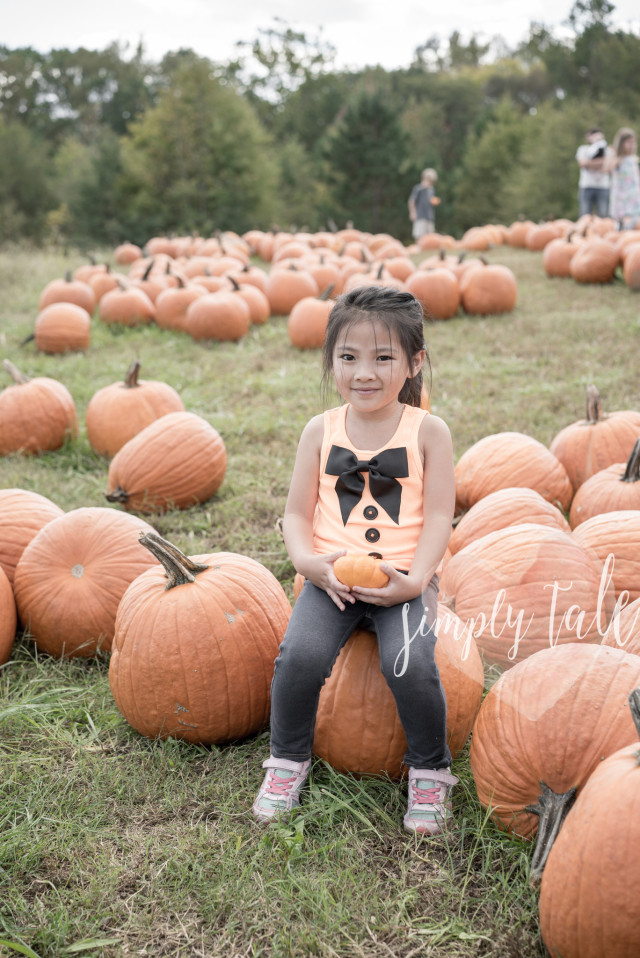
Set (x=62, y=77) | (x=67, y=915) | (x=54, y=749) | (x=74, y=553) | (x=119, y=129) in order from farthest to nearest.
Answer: (x=62, y=77), (x=119, y=129), (x=74, y=553), (x=54, y=749), (x=67, y=915)

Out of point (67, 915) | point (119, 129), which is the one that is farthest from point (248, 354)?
point (119, 129)

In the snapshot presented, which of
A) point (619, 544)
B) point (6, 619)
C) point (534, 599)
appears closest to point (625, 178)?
point (619, 544)

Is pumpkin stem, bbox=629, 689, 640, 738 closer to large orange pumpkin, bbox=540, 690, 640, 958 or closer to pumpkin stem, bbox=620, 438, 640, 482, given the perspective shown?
large orange pumpkin, bbox=540, 690, 640, 958

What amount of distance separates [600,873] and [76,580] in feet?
7.02

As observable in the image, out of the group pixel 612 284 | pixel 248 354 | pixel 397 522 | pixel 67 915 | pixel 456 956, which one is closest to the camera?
pixel 456 956

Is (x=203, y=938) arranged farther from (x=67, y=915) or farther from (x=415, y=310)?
(x=415, y=310)

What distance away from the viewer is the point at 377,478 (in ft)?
7.55

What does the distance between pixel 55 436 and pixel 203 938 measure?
3.94m

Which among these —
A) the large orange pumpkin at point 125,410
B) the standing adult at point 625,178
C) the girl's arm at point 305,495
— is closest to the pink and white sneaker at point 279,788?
→ the girl's arm at point 305,495

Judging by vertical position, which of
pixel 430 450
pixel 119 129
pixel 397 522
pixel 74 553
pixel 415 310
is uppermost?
pixel 119 129

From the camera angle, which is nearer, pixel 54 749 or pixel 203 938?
pixel 203 938

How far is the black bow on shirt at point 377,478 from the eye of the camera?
230 centimetres

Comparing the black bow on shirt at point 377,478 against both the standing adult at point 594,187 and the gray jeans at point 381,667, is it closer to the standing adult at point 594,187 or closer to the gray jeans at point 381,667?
the gray jeans at point 381,667

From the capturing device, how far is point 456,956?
66.7 inches
